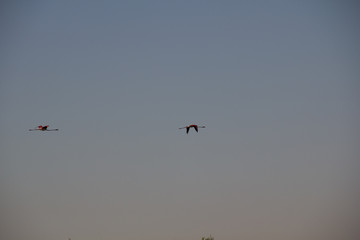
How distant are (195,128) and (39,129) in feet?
117

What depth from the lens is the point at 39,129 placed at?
10762cm

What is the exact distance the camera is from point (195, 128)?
4129 inches
